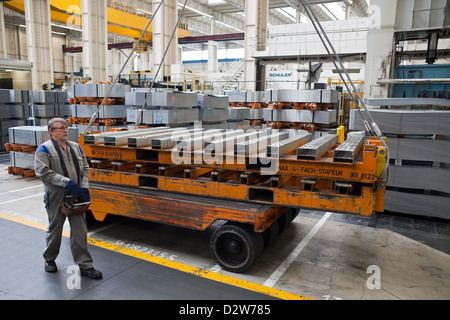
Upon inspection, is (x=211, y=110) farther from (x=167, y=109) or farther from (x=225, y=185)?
(x=225, y=185)

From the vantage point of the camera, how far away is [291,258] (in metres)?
4.23

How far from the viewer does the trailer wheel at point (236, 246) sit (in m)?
3.72

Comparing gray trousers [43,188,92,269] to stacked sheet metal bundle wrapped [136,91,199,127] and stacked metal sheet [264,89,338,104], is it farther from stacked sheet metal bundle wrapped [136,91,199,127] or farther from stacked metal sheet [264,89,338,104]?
stacked metal sheet [264,89,338,104]

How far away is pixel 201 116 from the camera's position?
9.47 meters

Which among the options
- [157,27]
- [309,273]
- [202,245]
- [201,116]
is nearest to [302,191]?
[309,273]

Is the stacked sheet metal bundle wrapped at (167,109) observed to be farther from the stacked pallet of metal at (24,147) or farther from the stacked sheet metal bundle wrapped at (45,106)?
the stacked sheet metal bundle wrapped at (45,106)

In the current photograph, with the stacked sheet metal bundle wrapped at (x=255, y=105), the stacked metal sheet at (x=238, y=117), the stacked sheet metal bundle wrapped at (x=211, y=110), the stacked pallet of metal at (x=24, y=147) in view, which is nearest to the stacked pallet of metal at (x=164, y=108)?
the stacked sheet metal bundle wrapped at (x=211, y=110)

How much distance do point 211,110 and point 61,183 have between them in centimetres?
642

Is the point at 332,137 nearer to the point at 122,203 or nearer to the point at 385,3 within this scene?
the point at 122,203

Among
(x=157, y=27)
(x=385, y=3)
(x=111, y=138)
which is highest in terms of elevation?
(x=157, y=27)

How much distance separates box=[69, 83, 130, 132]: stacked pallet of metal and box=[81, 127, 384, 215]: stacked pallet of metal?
5261 millimetres

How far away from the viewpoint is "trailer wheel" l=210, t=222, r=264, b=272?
3.72 metres

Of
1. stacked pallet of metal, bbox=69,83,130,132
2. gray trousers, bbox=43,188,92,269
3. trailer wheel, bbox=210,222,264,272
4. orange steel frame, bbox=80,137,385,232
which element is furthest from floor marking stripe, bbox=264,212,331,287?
stacked pallet of metal, bbox=69,83,130,132

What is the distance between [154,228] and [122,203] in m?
0.91
